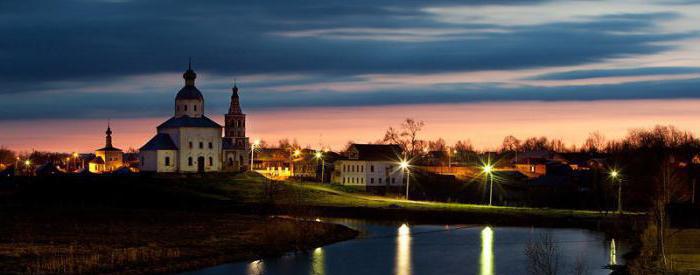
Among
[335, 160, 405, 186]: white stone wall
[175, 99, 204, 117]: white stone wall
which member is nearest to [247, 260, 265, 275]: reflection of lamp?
[335, 160, 405, 186]: white stone wall

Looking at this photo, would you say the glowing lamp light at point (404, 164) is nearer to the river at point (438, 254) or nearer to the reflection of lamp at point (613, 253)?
the river at point (438, 254)

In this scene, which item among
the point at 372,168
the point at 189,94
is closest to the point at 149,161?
the point at 189,94

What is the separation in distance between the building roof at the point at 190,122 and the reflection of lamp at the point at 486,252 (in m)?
53.8

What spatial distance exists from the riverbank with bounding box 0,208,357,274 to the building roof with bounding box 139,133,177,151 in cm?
3555

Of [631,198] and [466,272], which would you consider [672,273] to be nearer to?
[466,272]

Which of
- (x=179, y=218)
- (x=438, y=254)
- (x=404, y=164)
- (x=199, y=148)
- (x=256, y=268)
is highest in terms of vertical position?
(x=199, y=148)

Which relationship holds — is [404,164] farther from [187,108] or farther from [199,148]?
[187,108]


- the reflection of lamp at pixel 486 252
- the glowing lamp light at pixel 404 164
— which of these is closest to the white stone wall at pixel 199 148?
the glowing lamp light at pixel 404 164

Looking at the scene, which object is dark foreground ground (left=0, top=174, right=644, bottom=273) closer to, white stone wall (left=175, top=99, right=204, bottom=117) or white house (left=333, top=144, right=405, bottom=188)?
white house (left=333, top=144, right=405, bottom=188)

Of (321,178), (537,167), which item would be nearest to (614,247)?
(321,178)

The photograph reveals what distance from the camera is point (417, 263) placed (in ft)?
165

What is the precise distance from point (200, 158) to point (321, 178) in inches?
671

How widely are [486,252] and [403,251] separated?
4615 mm

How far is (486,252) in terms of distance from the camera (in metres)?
55.2
